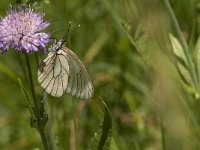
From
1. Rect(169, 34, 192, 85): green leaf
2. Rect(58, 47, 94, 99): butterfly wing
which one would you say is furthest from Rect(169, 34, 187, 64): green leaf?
Rect(58, 47, 94, 99): butterfly wing

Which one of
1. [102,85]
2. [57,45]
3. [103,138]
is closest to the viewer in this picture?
[103,138]

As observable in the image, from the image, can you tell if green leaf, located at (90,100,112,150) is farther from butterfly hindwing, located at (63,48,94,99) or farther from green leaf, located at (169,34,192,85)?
green leaf, located at (169,34,192,85)

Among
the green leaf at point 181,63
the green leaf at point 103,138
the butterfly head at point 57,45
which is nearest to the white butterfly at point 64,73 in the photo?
the butterfly head at point 57,45

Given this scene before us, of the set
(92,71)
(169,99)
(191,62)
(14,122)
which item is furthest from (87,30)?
(169,99)

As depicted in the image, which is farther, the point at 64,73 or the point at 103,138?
the point at 64,73

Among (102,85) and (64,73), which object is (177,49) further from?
(102,85)

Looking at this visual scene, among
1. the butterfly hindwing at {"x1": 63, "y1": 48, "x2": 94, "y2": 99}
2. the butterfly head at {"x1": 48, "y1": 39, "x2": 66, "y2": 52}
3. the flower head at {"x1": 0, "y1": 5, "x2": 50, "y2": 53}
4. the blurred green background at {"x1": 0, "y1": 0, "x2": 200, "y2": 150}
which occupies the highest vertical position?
the flower head at {"x1": 0, "y1": 5, "x2": 50, "y2": 53}

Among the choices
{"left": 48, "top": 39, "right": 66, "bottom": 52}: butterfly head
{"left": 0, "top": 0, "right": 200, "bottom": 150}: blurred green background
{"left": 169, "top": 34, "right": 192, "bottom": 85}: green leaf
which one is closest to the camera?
{"left": 48, "top": 39, "right": 66, "bottom": 52}: butterfly head

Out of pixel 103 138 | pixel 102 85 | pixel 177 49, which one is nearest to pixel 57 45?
pixel 103 138
